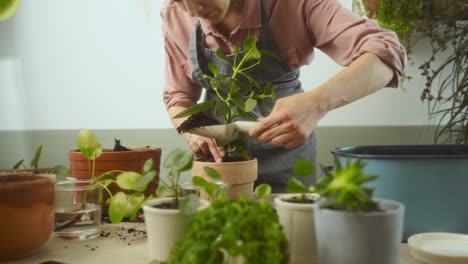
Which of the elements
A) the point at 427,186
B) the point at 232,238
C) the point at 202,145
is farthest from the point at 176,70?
the point at 232,238

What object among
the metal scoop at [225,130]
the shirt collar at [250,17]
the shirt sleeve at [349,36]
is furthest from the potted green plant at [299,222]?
the shirt collar at [250,17]

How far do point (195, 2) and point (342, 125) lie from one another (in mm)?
1283

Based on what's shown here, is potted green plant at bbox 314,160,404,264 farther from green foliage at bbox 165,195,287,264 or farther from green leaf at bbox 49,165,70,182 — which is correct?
green leaf at bbox 49,165,70,182

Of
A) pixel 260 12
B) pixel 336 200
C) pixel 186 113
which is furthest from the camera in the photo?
pixel 260 12

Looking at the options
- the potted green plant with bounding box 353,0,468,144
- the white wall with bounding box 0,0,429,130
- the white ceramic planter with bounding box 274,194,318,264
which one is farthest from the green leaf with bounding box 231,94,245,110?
the white wall with bounding box 0,0,429,130

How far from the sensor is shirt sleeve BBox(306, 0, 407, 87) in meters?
1.08

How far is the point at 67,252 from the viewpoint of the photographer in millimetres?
696

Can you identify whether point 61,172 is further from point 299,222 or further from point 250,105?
point 299,222

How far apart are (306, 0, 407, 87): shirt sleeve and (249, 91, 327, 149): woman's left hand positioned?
194mm

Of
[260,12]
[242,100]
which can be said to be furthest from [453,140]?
[242,100]

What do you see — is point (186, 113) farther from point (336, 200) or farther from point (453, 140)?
point (453, 140)

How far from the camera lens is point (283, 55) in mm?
1341

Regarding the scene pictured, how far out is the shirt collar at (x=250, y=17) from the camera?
1251mm

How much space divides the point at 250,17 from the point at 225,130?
50 cm
